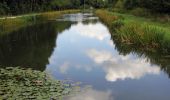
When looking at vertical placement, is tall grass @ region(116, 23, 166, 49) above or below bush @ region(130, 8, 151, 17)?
above

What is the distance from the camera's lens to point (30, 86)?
14.2 metres

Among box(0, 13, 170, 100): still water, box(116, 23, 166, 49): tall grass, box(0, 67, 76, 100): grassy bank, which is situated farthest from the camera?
box(116, 23, 166, 49): tall grass

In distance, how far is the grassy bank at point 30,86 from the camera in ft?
42.2

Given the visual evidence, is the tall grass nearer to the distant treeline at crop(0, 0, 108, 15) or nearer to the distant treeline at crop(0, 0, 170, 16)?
the distant treeline at crop(0, 0, 170, 16)

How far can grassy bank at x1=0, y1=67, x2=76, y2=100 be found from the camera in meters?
12.9

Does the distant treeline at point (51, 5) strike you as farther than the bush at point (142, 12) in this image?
No

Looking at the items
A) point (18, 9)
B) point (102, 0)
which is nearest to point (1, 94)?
point (18, 9)

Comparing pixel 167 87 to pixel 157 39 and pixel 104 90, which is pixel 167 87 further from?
pixel 157 39

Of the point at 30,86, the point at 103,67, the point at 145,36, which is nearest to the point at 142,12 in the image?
the point at 145,36

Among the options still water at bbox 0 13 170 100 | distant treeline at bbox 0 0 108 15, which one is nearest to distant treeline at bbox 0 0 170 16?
distant treeline at bbox 0 0 108 15

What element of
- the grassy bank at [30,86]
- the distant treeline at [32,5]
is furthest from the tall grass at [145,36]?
the distant treeline at [32,5]

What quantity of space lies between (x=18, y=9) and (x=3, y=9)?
10.7m

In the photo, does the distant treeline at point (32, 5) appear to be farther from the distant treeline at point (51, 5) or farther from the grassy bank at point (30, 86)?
the grassy bank at point (30, 86)

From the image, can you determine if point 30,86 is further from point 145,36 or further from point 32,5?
point 32,5
